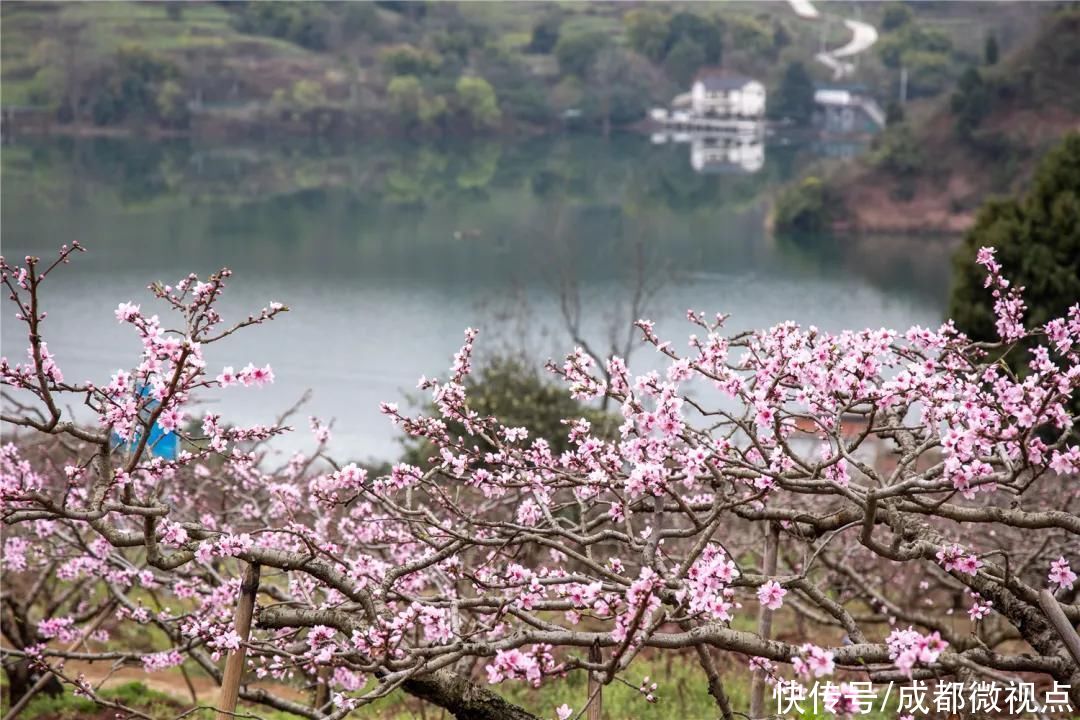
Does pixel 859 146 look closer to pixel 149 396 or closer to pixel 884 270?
pixel 884 270

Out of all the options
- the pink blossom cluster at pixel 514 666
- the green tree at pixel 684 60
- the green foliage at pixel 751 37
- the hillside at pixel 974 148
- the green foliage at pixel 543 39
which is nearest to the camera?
the pink blossom cluster at pixel 514 666

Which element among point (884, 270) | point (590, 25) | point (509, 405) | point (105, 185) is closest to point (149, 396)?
point (509, 405)

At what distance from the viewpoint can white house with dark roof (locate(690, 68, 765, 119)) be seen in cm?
7788

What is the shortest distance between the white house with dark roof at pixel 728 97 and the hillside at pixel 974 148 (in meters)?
31.4

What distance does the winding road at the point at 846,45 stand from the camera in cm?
8038

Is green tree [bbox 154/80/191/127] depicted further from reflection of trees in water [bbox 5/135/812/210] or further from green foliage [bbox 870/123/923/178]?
green foliage [bbox 870/123/923/178]

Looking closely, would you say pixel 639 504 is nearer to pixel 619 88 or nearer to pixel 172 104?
pixel 172 104

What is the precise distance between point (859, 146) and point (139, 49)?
120ft

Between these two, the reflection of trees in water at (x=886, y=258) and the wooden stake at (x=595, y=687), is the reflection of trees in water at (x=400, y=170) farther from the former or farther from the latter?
the wooden stake at (x=595, y=687)

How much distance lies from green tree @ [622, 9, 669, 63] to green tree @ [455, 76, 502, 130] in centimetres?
1203

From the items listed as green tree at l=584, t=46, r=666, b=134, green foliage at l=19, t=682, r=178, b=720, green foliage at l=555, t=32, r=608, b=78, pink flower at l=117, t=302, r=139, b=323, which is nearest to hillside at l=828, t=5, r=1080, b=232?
green tree at l=584, t=46, r=666, b=134

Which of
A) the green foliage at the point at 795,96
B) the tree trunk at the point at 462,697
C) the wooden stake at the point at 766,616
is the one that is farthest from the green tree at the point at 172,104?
the tree trunk at the point at 462,697

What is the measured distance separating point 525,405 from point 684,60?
69.7m

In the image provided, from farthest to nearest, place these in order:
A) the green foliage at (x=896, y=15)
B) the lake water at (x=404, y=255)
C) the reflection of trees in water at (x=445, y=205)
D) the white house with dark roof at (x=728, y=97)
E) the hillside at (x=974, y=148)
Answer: the green foliage at (x=896, y=15)
the white house with dark roof at (x=728, y=97)
the hillside at (x=974, y=148)
the reflection of trees in water at (x=445, y=205)
the lake water at (x=404, y=255)
